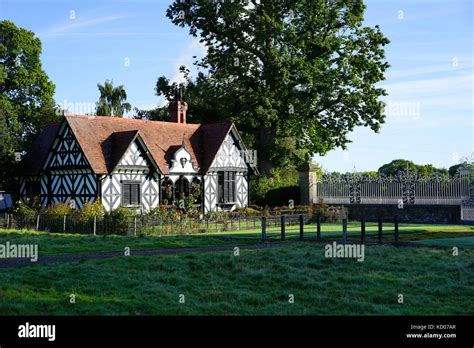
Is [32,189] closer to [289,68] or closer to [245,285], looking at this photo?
[289,68]

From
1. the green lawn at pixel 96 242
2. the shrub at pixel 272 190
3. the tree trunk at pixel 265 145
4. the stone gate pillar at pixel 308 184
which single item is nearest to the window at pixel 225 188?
the shrub at pixel 272 190

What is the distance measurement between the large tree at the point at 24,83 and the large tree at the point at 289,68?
520 inches

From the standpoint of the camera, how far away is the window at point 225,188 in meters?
37.5

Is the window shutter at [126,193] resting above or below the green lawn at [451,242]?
above

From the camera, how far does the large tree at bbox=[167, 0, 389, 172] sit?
40094 millimetres

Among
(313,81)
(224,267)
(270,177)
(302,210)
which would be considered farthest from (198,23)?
(224,267)

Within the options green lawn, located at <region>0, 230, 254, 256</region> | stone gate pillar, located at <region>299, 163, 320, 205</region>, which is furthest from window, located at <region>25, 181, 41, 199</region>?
stone gate pillar, located at <region>299, 163, 320, 205</region>

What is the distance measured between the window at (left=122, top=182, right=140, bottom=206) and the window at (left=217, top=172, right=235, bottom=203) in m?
5.81

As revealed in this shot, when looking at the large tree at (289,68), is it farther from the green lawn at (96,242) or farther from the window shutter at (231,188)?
the green lawn at (96,242)

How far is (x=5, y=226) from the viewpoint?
2764 centimetres

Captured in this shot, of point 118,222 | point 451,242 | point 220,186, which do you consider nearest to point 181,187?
point 220,186

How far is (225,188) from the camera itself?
123ft

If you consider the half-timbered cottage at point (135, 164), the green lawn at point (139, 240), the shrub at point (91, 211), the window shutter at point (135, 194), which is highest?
the half-timbered cottage at point (135, 164)
